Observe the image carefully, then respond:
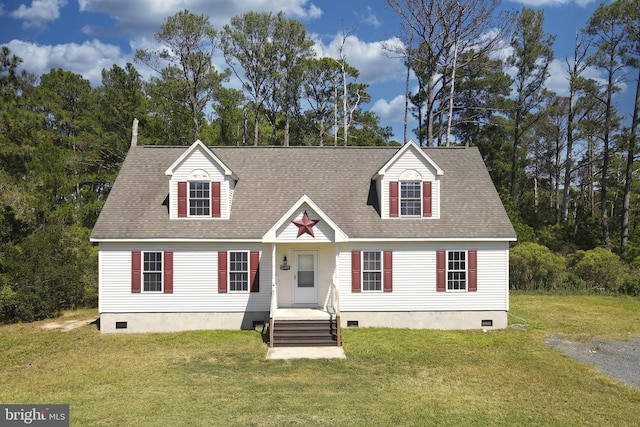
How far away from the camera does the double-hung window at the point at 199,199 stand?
18125mm

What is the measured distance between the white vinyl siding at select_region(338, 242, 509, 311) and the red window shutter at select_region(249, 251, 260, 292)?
10.1 feet

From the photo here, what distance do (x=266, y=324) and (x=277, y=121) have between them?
95.5 feet

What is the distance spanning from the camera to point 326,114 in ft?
136

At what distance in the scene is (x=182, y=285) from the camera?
17422mm

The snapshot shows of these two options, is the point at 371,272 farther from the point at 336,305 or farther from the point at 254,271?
the point at 254,271

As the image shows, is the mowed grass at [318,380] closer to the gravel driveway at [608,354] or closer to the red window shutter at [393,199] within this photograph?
the gravel driveway at [608,354]

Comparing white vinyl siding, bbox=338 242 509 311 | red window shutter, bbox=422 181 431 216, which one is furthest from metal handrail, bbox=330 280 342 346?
red window shutter, bbox=422 181 431 216

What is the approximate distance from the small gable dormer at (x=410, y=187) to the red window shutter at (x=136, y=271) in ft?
30.6

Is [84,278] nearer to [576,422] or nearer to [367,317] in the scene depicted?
[367,317]

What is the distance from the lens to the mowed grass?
9.66m

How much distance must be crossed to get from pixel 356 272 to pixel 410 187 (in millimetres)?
3978

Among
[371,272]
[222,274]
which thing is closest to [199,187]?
[222,274]

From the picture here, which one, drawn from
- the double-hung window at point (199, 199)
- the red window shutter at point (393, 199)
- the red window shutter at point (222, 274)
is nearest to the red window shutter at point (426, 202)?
the red window shutter at point (393, 199)

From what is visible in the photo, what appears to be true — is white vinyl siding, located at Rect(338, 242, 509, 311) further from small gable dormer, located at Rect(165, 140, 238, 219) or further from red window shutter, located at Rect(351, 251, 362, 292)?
small gable dormer, located at Rect(165, 140, 238, 219)
